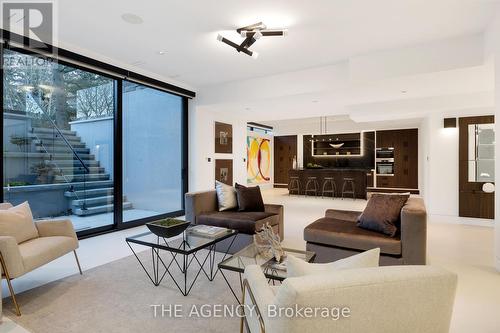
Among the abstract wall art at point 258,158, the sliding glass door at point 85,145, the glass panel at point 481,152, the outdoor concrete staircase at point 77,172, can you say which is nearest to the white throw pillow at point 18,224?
the sliding glass door at point 85,145

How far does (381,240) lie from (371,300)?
202cm

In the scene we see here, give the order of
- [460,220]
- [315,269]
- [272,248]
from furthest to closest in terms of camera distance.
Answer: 1. [460,220]
2. [272,248]
3. [315,269]

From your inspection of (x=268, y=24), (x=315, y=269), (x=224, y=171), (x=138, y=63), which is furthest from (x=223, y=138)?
(x=315, y=269)

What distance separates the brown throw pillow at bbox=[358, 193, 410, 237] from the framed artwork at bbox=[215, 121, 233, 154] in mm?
4453

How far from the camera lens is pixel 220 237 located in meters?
2.82

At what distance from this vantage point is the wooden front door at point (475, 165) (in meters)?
5.46

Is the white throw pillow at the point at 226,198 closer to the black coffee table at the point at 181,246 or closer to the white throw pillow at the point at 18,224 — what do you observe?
the black coffee table at the point at 181,246

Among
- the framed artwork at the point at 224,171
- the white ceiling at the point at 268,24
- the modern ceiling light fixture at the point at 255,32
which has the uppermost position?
the white ceiling at the point at 268,24

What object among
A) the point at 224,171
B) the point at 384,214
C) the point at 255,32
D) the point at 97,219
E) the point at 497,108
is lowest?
the point at 97,219

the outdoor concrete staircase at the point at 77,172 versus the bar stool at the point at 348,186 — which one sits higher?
the outdoor concrete staircase at the point at 77,172

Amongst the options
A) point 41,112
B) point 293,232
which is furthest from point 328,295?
point 41,112

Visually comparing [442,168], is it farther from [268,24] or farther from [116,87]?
[116,87]

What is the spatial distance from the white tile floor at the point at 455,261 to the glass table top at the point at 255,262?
123cm

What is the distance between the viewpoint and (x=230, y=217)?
12.4 ft
